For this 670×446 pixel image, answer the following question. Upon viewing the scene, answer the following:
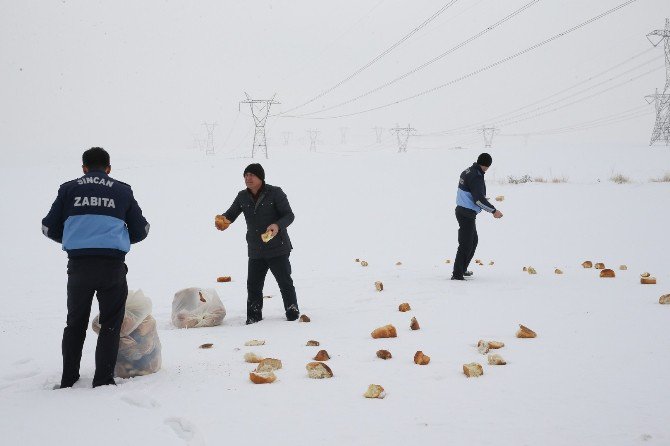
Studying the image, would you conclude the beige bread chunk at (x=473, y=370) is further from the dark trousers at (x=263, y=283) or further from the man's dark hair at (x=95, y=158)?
the man's dark hair at (x=95, y=158)

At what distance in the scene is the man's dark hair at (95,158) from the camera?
3.84 metres

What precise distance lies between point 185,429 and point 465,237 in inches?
243

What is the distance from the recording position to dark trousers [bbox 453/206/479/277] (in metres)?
8.31

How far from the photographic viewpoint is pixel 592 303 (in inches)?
243

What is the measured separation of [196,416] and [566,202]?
16003 mm

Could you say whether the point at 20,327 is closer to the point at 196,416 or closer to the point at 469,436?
the point at 196,416

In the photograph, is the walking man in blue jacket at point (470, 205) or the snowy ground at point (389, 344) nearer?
the snowy ground at point (389, 344)

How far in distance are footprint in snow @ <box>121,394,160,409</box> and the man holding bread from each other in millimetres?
2670

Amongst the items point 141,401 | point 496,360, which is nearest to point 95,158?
point 141,401

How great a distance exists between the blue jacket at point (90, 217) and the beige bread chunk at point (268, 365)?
138 cm

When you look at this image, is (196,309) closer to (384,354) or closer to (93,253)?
(93,253)

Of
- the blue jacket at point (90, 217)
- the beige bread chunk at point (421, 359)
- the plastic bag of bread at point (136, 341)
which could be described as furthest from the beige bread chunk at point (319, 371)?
the blue jacket at point (90, 217)

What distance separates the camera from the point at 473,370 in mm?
3795

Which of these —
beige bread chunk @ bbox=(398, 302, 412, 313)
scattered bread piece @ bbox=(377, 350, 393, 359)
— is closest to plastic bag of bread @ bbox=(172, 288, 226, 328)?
beige bread chunk @ bbox=(398, 302, 412, 313)
